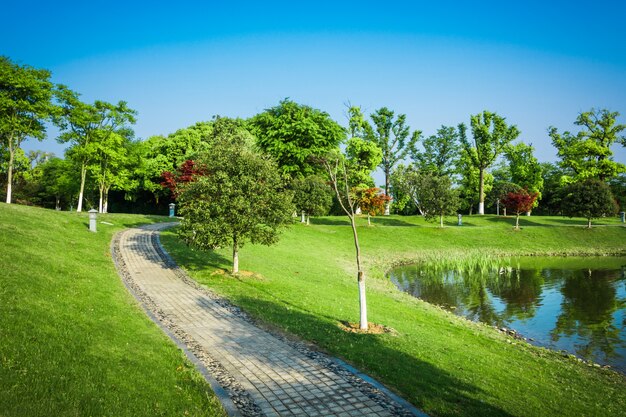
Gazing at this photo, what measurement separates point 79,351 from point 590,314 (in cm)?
2663

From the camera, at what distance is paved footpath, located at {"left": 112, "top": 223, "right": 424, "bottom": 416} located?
961 cm

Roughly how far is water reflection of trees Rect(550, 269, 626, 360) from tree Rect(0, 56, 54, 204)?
48.5 meters

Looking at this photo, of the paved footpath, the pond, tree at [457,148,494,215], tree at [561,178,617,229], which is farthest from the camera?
tree at [457,148,494,215]

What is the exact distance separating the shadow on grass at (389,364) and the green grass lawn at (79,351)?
4.66 meters

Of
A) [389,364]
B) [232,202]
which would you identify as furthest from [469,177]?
[389,364]

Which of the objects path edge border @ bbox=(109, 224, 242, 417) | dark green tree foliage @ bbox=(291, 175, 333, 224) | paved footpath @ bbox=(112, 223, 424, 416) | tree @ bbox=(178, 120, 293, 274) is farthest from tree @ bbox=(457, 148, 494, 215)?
path edge border @ bbox=(109, 224, 242, 417)

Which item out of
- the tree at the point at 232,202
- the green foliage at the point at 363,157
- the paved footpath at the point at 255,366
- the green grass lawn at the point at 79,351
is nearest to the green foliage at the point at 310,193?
the green foliage at the point at 363,157

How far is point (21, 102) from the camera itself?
39.5m

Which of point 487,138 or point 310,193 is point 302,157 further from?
point 487,138

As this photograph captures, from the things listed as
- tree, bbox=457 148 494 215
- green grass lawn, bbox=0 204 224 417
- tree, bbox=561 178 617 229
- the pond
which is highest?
tree, bbox=457 148 494 215

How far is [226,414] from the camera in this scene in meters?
8.98

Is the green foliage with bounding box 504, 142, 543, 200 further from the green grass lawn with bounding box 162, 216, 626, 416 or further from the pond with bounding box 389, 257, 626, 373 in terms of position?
the green grass lawn with bounding box 162, 216, 626, 416

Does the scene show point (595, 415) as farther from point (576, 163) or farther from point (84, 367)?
point (576, 163)

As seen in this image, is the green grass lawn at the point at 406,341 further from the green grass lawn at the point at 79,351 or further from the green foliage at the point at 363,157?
the green foliage at the point at 363,157
